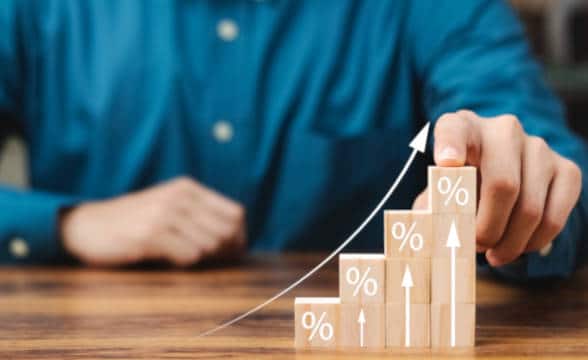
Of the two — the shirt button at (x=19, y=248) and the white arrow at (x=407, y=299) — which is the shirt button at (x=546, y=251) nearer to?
the white arrow at (x=407, y=299)

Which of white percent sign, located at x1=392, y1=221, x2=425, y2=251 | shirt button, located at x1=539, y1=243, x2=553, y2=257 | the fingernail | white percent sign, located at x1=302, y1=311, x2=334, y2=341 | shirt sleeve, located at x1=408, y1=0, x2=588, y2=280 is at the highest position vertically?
shirt sleeve, located at x1=408, y1=0, x2=588, y2=280

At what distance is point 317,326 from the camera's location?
0.54m

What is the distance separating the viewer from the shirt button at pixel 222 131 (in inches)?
48.8

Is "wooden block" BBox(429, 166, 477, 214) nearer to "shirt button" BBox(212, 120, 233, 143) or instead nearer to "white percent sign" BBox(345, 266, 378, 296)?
"white percent sign" BBox(345, 266, 378, 296)

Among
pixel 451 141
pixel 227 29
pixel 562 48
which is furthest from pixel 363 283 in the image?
pixel 562 48

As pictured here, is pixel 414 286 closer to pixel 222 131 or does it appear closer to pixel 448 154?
pixel 448 154

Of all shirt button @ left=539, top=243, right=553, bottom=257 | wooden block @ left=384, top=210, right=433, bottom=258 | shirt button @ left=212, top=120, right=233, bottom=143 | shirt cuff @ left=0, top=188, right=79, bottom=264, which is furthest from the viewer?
shirt button @ left=212, top=120, right=233, bottom=143

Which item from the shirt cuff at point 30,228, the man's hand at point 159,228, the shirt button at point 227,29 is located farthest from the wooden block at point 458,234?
the shirt button at point 227,29

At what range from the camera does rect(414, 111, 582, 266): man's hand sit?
1.82 feet

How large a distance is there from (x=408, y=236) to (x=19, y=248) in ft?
2.33

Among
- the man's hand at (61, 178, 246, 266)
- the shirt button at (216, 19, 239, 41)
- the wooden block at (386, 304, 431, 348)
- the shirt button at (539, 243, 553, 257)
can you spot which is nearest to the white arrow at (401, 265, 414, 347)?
the wooden block at (386, 304, 431, 348)

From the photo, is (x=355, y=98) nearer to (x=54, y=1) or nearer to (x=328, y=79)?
(x=328, y=79)

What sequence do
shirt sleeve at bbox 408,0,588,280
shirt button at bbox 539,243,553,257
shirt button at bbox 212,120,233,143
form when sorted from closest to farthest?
shirt button at bbox 539,243,553,257, shirt sleeve at bbox 408,0,588,280, shirt button at bbox 212,120,233,143

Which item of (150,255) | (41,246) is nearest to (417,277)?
(150,255)
